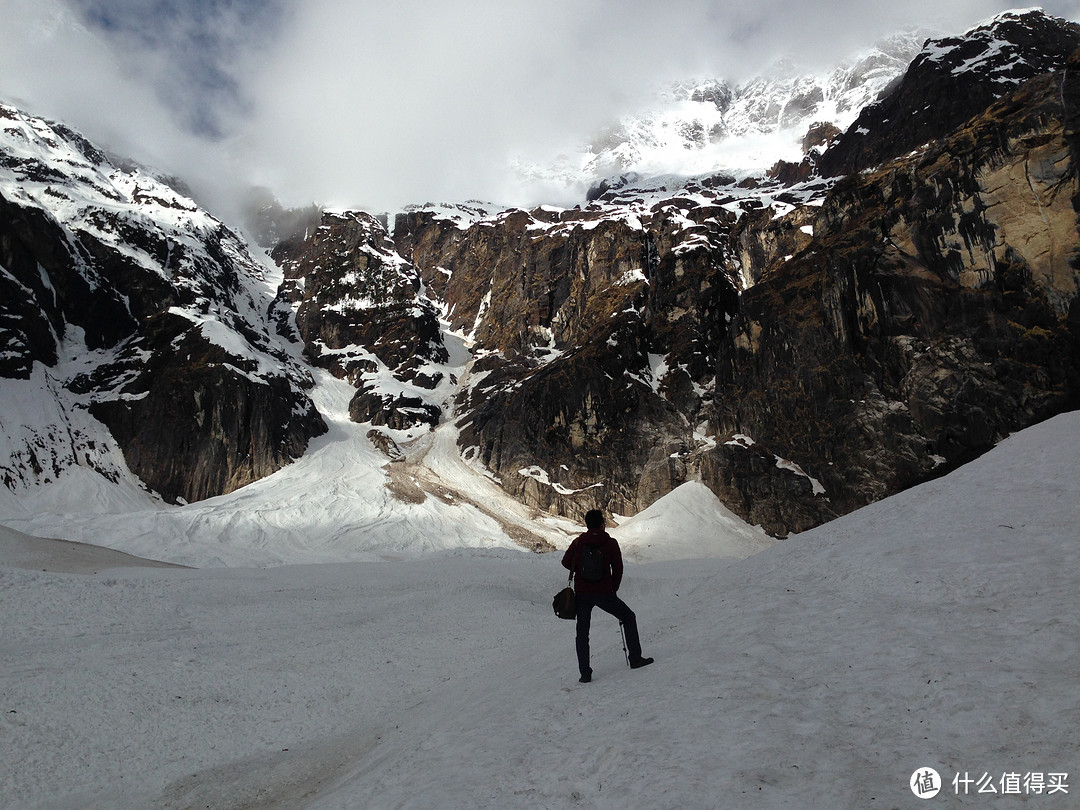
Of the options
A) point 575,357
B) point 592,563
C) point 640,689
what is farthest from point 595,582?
point 575,357

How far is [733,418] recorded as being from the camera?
6725 cm

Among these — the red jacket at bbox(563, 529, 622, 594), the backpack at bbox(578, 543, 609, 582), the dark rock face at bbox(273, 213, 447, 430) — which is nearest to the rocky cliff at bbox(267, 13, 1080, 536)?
the dark rock face at bbox(273, 213, 447, 430)

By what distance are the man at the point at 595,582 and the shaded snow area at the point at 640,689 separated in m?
0.43

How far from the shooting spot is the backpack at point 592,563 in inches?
318

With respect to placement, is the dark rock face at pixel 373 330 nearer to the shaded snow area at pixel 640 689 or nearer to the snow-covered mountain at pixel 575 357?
the snow-covered mountain at pixel 575 357

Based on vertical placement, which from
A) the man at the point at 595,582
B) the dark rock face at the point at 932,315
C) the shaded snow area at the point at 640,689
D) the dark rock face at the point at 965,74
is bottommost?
the shaded snow area at the point at 640,689

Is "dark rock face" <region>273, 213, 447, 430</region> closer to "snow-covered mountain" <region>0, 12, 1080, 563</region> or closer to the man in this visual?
"snow-covered mountain" <region>0, 12, 1080, 563</region>

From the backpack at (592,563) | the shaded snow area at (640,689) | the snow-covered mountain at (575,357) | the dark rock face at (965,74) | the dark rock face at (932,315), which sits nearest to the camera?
the shaded snow area at (640,689)

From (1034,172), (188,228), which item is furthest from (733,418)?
(188,228)

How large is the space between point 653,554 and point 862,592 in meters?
45.7

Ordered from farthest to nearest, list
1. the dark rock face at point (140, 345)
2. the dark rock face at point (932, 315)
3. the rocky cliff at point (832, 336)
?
the dark rock face at point (140, 345), the rocky cliff at point (832, 336), the dark rock face at point (932, 315)

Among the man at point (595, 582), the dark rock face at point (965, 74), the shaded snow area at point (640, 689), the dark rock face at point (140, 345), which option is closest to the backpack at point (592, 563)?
the man at point (595, 582)

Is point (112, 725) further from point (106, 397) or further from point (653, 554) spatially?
point (106, 397)

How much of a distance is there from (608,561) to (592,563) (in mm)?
267
